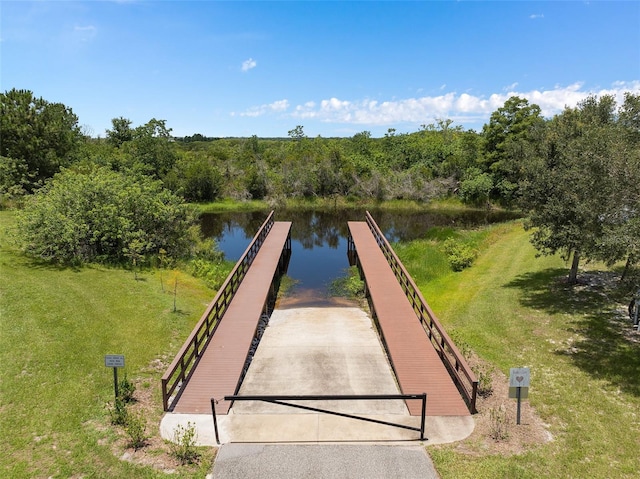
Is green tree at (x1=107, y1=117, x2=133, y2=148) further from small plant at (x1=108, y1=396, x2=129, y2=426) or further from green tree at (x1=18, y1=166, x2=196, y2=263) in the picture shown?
small plant at (x1=108, y1=396, x2=129, y2=426)

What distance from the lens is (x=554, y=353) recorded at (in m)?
11.4

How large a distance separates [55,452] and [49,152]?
1245 inches

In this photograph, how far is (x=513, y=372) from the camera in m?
7.74

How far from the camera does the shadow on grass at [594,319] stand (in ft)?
34.1

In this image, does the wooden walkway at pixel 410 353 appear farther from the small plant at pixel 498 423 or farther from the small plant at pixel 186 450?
the small plant at pixel 186 450

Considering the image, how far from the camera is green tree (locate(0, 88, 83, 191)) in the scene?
1184 inches

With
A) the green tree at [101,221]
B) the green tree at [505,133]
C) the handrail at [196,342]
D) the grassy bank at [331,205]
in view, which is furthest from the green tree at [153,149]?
the green tree at [505,133]

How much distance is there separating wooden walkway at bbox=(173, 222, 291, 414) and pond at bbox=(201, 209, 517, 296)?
4.90m

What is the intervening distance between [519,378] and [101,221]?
731 inches

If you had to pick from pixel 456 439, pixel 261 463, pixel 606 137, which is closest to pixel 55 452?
pixel 261 463

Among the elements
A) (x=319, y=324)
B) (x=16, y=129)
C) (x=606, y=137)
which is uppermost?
(x=16, y=129)

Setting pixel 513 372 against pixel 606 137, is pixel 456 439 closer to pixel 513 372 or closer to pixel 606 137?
pixel 513 372

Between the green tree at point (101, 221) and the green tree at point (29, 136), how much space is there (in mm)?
12386

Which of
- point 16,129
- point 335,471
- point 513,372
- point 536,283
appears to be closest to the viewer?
point 335,471
